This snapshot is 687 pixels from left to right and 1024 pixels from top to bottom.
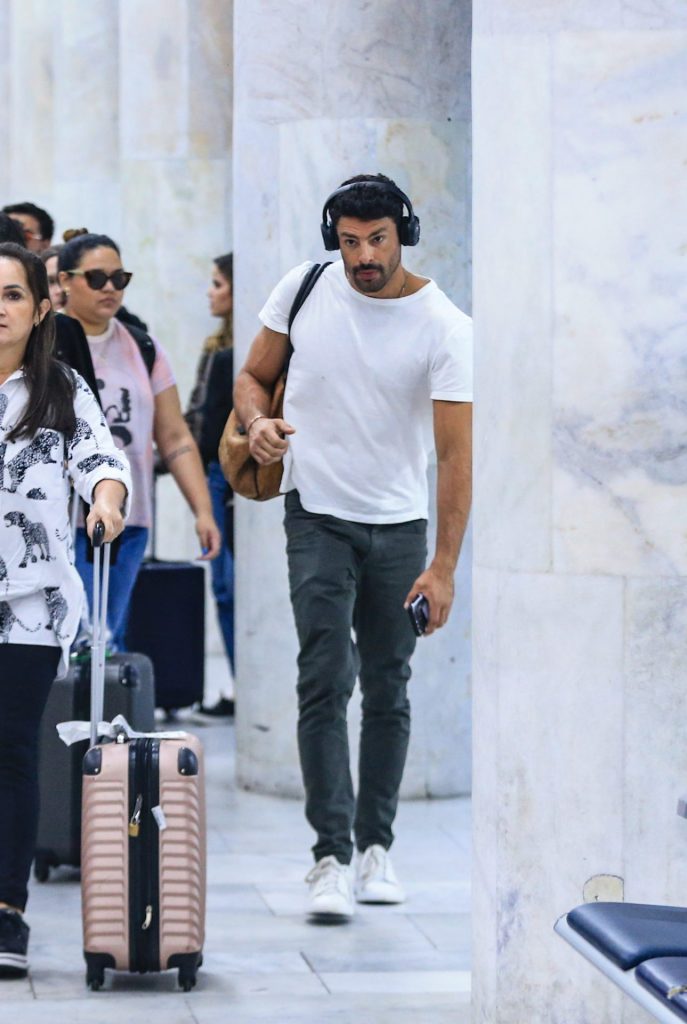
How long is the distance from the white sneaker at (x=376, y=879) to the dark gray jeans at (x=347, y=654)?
0.15 ft

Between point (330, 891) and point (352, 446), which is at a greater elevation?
point (352, 446)

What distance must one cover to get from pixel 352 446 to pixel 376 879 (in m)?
1.26

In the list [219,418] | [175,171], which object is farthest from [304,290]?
[175,171]

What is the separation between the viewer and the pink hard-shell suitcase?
16.3ft

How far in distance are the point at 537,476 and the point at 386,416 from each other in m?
1.53

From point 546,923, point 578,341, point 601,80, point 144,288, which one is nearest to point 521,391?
point 578,341

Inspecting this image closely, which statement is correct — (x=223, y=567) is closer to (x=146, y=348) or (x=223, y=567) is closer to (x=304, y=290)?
(x=146, y=348)

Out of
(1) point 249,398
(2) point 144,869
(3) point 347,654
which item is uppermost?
(1) point 249,398

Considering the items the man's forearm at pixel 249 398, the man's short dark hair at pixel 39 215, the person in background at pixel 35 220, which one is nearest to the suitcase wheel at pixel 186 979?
the man's forearm at pixel 249 398

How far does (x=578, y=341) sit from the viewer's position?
13.7ft

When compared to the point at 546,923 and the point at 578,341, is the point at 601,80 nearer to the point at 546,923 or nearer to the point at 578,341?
the point at 578,341

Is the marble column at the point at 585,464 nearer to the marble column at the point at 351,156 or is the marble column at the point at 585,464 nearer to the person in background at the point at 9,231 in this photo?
the person in background at the point at 9,231

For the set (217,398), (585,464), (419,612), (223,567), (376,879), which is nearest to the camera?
(585,464)

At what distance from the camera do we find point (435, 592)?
5.54 m
